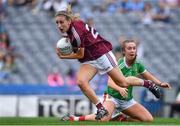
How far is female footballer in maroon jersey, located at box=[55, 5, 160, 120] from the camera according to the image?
12.9 m

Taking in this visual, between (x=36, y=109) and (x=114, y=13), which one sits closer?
(x=36, y=109)

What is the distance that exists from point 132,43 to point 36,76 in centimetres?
912

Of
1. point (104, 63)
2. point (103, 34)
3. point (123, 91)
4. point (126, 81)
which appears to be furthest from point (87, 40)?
point (103, 34)

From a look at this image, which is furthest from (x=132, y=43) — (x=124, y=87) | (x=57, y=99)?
(x=57, y=99)

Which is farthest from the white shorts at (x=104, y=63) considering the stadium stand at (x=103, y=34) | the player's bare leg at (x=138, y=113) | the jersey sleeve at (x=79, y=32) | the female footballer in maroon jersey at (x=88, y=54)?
the stadium stand at (x=103, y=34)

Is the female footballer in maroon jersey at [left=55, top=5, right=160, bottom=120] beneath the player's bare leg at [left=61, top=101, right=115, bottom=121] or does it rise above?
above

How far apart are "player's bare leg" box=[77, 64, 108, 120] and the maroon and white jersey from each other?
0.18m

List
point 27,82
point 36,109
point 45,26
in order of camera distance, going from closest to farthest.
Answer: point 36,109 → point 27,82 → point 45,26

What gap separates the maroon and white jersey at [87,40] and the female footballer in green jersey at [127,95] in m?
0.70

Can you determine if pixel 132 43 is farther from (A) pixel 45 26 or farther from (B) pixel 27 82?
(A) pixel 45 26

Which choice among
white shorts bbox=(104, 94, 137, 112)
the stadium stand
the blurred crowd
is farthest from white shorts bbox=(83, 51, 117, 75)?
the stadium stand

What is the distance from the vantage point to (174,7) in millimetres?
25000

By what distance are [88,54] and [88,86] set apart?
54cm

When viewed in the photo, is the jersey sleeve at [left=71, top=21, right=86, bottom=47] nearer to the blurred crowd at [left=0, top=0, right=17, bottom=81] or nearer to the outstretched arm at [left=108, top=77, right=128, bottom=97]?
the outstretched arm at [left=108, top=77, right=128, bottom=97]
